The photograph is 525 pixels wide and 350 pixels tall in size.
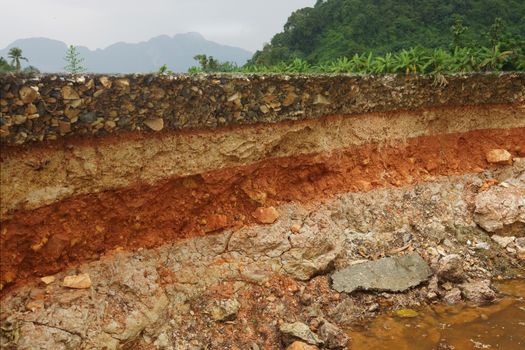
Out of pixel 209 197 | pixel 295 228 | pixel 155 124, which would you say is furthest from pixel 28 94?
pixel 295 228

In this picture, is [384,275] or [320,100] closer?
[384,275]

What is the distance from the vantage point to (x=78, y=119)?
4020 millimetres

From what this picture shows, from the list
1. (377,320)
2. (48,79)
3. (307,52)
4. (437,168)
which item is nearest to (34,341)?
(48,79)

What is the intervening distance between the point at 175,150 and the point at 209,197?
687 mm

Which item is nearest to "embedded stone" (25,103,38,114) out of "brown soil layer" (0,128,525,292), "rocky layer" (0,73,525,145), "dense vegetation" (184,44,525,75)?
"rocky layer" (0,73,525,145)

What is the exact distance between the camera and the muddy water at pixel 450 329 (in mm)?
4297

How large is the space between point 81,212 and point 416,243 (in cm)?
410

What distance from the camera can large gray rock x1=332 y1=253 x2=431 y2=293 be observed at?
16.5ft

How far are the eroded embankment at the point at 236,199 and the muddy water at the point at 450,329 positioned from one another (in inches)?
10.3

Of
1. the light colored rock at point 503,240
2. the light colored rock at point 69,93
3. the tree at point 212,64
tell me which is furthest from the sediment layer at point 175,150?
the tree at point 212,64

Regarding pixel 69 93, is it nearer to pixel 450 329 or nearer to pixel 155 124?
pixel 155 124

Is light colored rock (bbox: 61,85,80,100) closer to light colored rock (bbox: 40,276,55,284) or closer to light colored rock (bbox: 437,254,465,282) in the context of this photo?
light colored rock (bbox: 40,276,55,284)

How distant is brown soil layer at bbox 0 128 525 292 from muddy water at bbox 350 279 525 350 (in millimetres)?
1759

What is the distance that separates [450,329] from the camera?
4.52m
